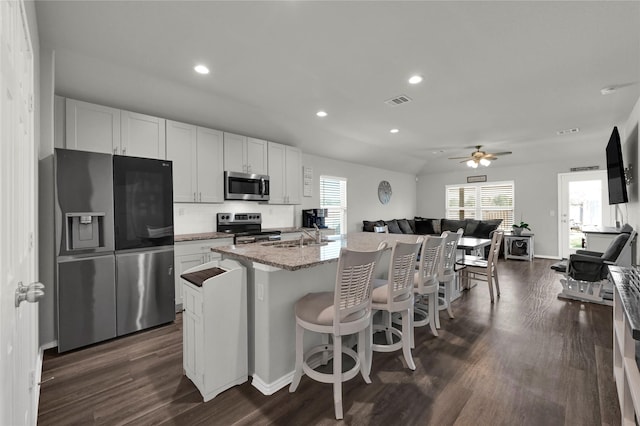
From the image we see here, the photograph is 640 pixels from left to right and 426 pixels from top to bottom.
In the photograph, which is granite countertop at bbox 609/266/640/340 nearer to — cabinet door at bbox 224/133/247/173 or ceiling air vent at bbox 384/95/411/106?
ceiling air vent at bbox 384/95/411/106

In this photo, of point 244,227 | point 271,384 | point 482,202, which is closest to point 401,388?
point 271,384

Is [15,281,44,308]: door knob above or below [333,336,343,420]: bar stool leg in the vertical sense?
above


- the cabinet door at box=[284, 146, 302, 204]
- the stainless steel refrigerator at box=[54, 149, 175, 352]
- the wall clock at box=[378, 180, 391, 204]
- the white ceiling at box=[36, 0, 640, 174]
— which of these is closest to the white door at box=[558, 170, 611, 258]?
the white ceiling at box=[36, 0, 640, 174]

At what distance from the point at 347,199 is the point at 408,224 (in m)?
2.48

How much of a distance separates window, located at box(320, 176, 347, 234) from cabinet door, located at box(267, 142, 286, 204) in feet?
4.69

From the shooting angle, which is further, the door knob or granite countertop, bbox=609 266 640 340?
granite countertop, bbox=609 266 640 340

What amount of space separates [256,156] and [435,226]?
595cm

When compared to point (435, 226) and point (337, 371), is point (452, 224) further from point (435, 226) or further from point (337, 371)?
point (337, 371)

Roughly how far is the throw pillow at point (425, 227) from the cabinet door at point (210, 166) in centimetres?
628

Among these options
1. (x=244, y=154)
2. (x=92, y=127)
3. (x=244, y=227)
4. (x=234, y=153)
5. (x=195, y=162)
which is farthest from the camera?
(x=244, y=227)

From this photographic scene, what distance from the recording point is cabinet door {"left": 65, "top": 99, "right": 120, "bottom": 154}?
3100 mm

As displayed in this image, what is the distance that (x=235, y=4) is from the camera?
2027mm

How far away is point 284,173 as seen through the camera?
5262 mm

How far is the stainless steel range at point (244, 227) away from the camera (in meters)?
4.14
